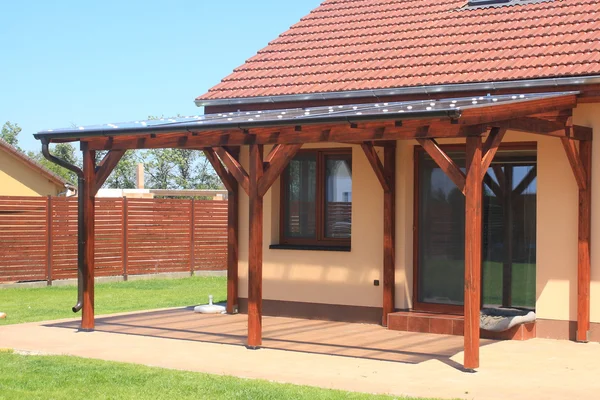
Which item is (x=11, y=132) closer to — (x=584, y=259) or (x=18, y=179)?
(x=18, y=179)

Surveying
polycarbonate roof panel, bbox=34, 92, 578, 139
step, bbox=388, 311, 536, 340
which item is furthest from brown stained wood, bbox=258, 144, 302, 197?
step, bbox=388, 311, 536, 340

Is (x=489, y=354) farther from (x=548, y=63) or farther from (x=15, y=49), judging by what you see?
(x=15, y=49)

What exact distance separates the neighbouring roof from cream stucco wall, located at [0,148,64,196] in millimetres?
132

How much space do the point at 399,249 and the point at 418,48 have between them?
3294 millimetres

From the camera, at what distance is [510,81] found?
13211 millimetres

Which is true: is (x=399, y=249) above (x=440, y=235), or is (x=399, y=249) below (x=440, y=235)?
below

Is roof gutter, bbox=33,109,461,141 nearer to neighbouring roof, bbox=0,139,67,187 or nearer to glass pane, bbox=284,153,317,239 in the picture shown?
glass pane, bbox=284,153,317,239

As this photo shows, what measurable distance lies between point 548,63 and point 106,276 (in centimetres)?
1290

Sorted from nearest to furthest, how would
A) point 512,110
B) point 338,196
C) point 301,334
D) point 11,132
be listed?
point 512,110 < point 301,334 < point 338,196 < point 11,132

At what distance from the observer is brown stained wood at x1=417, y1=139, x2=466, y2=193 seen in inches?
411

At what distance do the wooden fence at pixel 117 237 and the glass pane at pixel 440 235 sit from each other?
1023 centimetres

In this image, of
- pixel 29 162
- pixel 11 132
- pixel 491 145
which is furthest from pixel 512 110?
pixel 11 132

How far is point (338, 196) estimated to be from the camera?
15.2 metres

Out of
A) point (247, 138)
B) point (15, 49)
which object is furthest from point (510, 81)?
Answer: point (15, 49)
